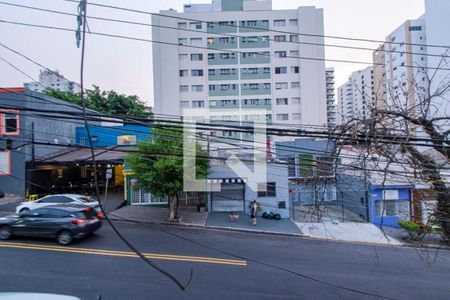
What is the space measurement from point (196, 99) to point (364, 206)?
2473 centimetres

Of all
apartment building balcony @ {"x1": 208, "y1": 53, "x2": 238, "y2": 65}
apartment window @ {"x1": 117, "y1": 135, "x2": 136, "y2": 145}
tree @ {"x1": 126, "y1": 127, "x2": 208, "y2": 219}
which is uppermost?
apartment building balcony @ {"x1": 208, "y1": 53, "x2": 238, "y2": 65}

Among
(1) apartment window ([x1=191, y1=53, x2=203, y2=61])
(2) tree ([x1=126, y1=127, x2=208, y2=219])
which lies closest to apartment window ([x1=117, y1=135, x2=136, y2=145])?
(2) tree ([x1=126, y1=127, x2=208, y2=219])

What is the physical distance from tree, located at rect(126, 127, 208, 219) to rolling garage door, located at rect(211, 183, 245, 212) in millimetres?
4085

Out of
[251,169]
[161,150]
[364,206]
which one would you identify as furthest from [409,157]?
[364,206]

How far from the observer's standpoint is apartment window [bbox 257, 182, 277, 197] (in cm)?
1803

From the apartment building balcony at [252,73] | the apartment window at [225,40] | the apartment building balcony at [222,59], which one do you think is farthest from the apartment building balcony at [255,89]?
the apartment window at [225,40]

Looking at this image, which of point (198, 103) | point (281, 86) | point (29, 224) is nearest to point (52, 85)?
point (198, 103)

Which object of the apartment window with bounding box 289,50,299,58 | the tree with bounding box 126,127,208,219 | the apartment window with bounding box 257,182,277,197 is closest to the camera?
the tree with bounding box 126,127,208,219

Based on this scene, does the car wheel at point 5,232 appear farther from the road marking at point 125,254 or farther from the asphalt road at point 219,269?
the road marking at point 125,254

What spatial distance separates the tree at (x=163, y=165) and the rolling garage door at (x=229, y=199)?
4.09 meters

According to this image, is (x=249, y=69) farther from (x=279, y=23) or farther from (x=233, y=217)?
(x=233, y=217)

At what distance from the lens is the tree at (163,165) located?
43.9 feet

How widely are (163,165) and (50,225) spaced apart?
484 centimetres

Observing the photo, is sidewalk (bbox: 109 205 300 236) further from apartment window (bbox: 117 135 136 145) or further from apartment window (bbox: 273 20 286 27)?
apartment window (bbox: 273 20 286 27)
